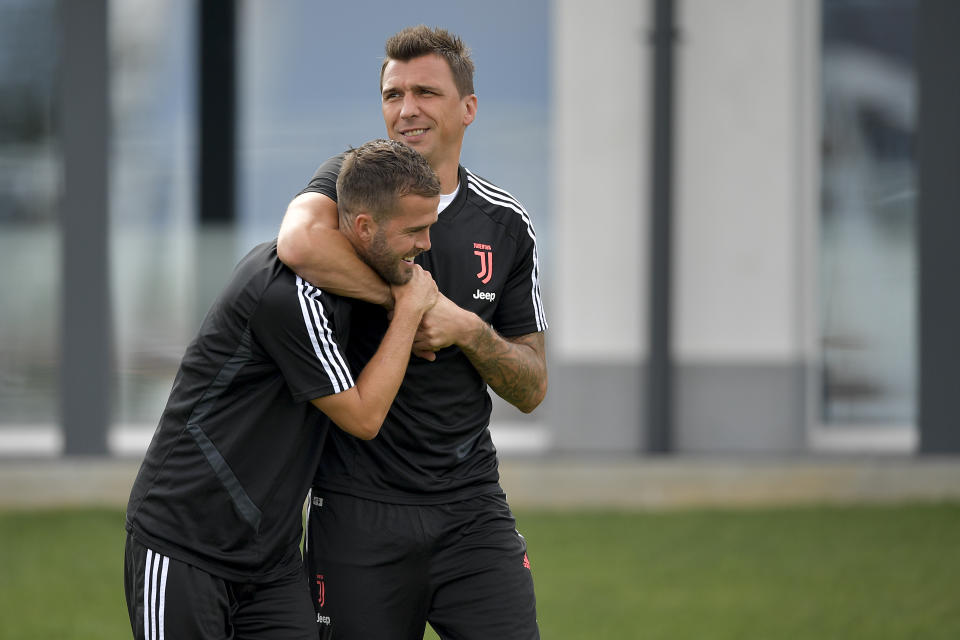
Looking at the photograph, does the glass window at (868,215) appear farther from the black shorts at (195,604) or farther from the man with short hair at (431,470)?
the black shorts at (195,604)

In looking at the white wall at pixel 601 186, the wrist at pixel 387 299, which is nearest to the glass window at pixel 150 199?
the white wall at pixel 601 186

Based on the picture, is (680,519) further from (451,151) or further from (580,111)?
(451,151)

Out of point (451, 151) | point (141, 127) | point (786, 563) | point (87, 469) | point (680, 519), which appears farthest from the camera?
point (141, 127)

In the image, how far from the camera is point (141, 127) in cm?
930

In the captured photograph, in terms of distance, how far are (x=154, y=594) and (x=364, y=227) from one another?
1.03 meters

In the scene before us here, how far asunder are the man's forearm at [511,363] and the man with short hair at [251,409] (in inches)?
11.7

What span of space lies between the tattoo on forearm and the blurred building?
5.23 m

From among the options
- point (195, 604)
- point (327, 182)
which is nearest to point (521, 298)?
point (327, 182)

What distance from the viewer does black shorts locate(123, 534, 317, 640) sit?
2.96 metres

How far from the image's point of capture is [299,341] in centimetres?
291

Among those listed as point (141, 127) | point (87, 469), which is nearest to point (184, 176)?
point (141, 127)

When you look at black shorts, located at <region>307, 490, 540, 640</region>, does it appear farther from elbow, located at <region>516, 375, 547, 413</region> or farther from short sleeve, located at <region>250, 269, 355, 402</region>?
short sleeve, located at <region>250, 269, 355, 402</region>

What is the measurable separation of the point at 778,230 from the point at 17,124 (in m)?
5.71

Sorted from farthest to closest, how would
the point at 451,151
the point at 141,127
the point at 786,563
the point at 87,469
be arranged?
the point at 141,127 → the point at 87,469 → the point at 786,563 → the point at 451,151
